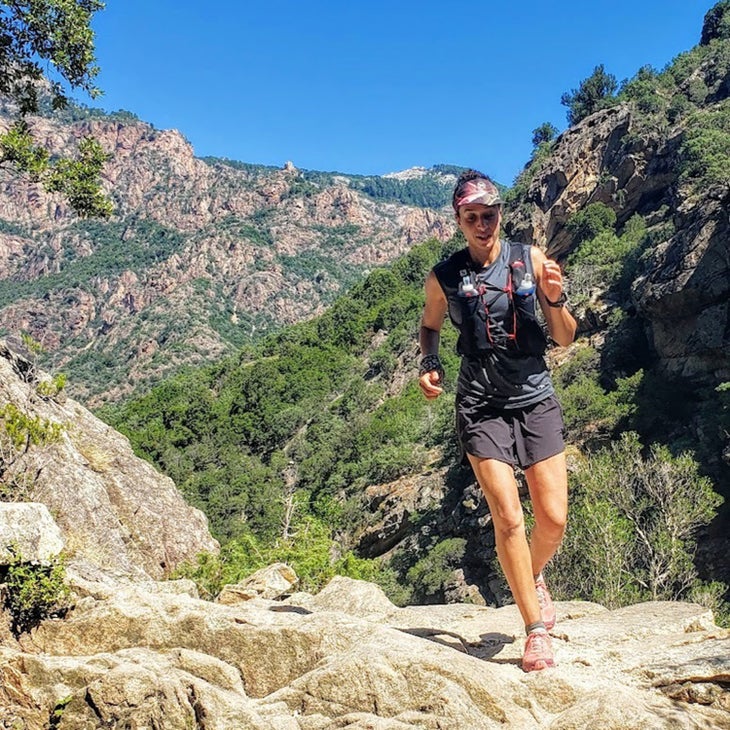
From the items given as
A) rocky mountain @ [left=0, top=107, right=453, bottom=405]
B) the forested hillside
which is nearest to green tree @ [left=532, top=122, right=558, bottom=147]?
the forested hillside

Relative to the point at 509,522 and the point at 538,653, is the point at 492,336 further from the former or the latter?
the point at 538,653

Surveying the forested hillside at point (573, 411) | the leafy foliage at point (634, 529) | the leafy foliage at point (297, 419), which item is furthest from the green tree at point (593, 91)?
the leafy foliage at point (634, 529)

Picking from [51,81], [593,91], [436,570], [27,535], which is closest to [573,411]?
[436,570]

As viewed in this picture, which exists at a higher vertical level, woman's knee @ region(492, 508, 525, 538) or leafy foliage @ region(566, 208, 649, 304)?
leafy foliage @ region(566, 208, 649, 304)

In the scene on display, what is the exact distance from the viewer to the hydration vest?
3.28 metres

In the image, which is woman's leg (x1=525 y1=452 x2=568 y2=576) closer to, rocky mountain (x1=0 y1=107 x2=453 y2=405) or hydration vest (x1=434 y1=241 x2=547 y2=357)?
hydration vest (x1=434 y1=241 x2=547 y2=357)

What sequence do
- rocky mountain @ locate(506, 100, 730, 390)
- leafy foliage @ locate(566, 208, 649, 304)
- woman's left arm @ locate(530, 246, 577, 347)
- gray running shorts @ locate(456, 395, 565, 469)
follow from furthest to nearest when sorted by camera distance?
leafy foliage @ locate(566, 208, 649, 304) < rocky mountain @ locate(506, 100, 730, 390) < gray running shorts @ locate(456, 395, 565, 469) < woman's left arm @ locate(530, 246, 577, 347)

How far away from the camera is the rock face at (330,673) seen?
107 inches

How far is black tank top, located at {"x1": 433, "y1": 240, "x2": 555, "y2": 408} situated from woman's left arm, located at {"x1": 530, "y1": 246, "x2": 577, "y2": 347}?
6cm

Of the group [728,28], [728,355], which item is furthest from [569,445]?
[728,28]

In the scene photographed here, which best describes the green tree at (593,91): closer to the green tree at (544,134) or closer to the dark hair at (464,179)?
the green tree at (544,134)

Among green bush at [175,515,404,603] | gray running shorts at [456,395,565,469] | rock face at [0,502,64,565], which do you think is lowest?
green bush at [175,515,404,603]

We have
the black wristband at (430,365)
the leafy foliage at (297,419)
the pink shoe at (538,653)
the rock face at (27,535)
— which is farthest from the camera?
the leafy foliage at (297,419)

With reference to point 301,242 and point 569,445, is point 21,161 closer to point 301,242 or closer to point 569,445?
point 569,445
